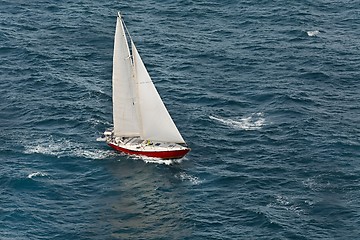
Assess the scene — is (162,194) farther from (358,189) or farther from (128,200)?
(358,189)

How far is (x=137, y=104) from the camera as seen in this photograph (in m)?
192

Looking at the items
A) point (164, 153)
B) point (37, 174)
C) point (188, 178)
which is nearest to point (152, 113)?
point (164, 153)

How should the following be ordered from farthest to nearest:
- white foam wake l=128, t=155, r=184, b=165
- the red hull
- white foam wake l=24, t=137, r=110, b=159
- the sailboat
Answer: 1. white foam wake l=24, t=137, r=110, b=159
2. white foam wake l=128, t=155, r=184, b=165
3. the sailboat
4. the red hull

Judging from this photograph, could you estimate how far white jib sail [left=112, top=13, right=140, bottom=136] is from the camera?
615 feet

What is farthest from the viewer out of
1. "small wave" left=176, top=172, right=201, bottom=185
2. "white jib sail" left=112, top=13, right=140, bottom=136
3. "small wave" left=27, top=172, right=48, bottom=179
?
"white jib sail" left=112, top=13, right=140, bottom=136

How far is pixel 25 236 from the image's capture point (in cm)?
16438

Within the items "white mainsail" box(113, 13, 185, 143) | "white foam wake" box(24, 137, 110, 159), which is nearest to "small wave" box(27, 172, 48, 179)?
"white foam wake" box(24, 137, 110, 159)

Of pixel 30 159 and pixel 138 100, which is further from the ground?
pixel 138 100

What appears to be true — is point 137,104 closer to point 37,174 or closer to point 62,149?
point 62,149

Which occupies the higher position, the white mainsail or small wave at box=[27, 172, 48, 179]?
the white mainsail

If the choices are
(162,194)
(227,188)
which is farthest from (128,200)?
(227,188)

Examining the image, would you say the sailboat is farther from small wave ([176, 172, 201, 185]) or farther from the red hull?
small wave ([176, 172, 201, 185])

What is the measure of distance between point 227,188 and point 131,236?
23963 mm

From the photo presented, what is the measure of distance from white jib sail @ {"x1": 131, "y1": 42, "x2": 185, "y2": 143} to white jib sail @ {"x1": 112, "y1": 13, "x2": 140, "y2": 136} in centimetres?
169
